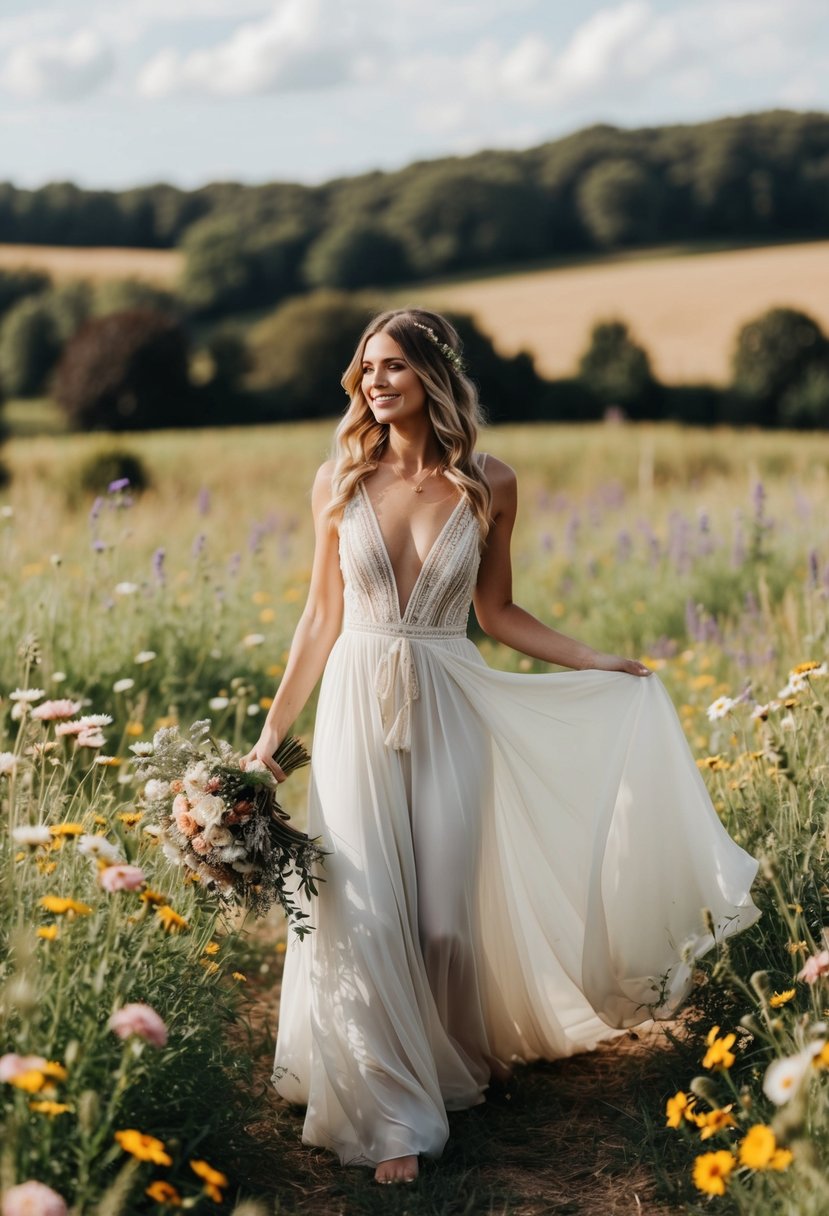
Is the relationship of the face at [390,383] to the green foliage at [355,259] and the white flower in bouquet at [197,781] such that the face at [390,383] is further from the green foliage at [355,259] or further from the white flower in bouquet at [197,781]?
the green foliage at [355,259]

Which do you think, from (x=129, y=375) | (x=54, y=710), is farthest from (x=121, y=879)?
(x=129, y=375)

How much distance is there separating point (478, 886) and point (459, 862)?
28 cm

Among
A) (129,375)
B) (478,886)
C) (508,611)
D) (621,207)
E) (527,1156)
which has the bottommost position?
(527,1156)

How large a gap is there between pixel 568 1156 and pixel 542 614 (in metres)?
5.13

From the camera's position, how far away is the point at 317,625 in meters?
3.68

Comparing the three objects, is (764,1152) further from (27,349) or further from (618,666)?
(27,349)

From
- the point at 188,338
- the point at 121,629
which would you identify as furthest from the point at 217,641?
the point at 188,338

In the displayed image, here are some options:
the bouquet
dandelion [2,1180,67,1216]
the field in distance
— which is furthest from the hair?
the field in distance

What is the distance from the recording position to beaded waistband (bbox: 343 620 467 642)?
11.5ft

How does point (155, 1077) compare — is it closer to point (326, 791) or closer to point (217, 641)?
point (326, 791)

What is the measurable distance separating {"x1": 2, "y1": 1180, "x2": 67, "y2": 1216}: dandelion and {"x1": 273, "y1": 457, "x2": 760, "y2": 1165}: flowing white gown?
1.41 meters

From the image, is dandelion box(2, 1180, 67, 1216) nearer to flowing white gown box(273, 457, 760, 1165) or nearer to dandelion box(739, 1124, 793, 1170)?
dandelion box(739, 1124, 793, 1170)

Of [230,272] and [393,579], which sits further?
[230,272]

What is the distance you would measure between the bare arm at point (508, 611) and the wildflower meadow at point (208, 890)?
0.42 m
